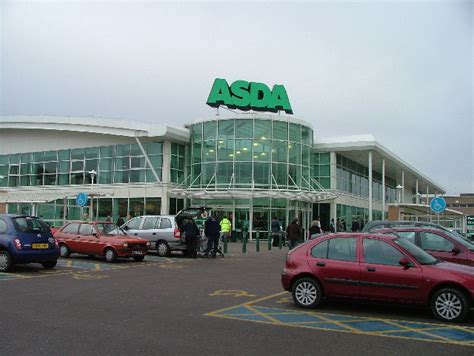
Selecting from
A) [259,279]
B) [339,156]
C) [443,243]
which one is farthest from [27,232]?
[339,156]

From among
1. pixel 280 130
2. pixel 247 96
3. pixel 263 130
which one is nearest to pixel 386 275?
pixel 263 130

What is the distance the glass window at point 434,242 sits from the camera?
11445mm

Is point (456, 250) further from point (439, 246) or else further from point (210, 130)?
point (210, 130)

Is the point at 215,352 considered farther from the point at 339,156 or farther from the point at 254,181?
the point at 339,156

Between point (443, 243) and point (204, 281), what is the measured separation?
19.2 feet

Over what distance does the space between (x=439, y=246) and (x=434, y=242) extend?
0.15m

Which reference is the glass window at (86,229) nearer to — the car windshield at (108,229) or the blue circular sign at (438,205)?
the car windshield at (108,229)

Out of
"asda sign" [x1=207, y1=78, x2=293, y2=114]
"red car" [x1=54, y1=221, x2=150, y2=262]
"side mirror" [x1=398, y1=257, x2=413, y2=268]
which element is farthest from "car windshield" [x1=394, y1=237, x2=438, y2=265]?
"asda sign" [x1=207, y1=78, x2=293, y2=114]

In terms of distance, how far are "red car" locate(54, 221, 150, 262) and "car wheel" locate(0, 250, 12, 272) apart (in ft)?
13.4

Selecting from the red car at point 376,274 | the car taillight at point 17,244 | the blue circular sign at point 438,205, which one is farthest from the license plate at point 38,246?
the blue circular sign at point 438,205

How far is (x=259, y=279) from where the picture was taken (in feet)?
44.8

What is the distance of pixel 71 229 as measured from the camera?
744 inches

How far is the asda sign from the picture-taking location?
1394 inches

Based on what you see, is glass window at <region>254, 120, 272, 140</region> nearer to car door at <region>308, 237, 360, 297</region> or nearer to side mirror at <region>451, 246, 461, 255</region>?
side mirror at <region>451, 246, 461, 255</region>
